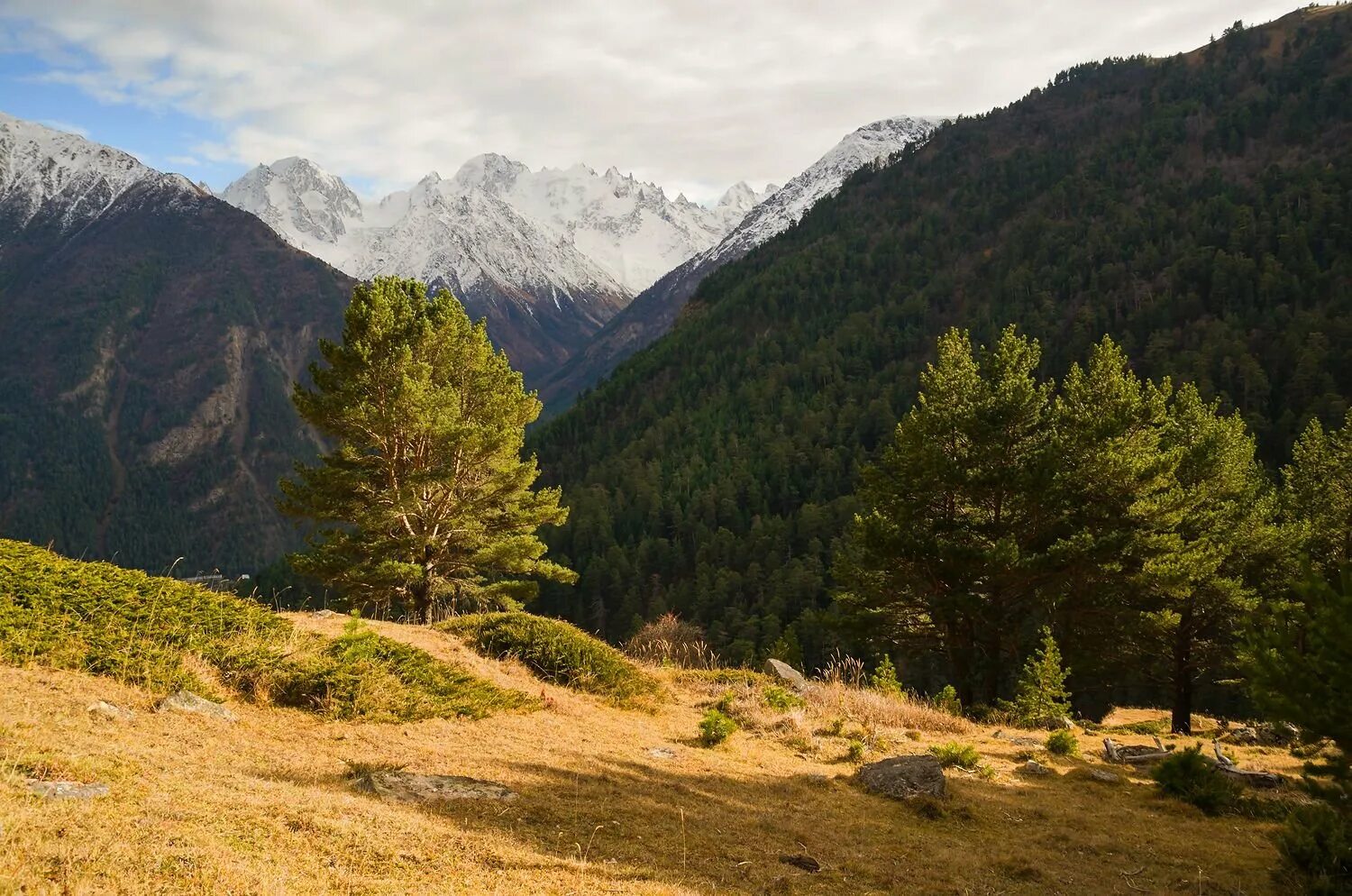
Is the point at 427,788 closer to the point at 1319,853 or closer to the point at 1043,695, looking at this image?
the point at 1319,853

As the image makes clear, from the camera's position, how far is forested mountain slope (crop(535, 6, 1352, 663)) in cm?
10975

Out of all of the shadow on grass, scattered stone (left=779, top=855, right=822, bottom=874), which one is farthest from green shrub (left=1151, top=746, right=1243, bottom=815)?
scattered stone (left=779, top=855, right=822, bottom=874)

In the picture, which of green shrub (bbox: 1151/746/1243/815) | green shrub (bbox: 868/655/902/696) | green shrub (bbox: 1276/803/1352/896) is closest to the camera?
green shrub (bbox: 1276/803/1352/896)

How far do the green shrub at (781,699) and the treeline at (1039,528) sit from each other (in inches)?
283

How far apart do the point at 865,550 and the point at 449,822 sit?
1728 cm

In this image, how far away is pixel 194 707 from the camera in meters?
8.92

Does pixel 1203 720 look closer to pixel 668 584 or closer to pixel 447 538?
pixel 447 538

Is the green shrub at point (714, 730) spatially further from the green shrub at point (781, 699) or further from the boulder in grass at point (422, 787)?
the boulder in grass at point (422, 787)

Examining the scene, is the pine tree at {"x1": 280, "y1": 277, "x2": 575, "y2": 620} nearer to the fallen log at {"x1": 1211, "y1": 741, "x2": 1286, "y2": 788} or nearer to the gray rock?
the gray rock

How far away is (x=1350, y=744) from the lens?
7895 mm

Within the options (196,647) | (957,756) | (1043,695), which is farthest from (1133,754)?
(196,647)

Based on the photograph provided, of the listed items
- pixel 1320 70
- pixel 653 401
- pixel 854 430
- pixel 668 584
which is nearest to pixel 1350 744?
Answer: pixel 668 584

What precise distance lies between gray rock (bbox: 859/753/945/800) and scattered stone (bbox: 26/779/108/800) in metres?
8.80

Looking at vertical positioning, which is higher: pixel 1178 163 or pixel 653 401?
pixel 1178 163
